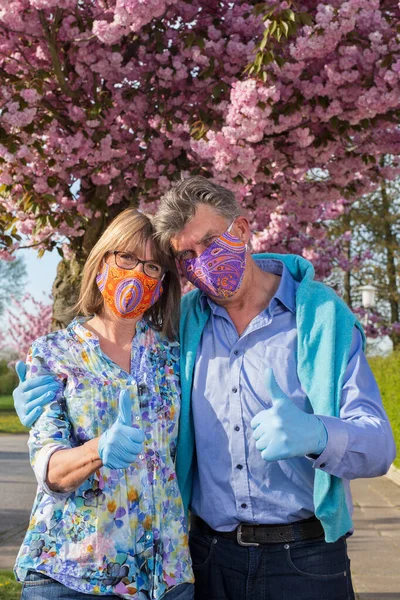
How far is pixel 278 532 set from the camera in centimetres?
273

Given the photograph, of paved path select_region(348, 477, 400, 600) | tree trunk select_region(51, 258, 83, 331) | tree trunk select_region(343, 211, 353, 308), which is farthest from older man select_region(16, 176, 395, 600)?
tree trunk select_region(343, 211, 353, 308)

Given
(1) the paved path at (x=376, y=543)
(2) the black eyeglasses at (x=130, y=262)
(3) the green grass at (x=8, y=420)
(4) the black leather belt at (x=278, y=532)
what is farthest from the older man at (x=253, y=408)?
(3) the green grass at (x=8, y=420)

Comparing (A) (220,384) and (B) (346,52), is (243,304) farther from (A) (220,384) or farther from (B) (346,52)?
(B) (346,52)

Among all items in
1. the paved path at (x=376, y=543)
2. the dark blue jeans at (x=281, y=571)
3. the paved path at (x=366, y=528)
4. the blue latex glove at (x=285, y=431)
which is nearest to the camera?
the blue latex glove at (x=285, y=431)

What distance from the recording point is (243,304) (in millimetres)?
3021

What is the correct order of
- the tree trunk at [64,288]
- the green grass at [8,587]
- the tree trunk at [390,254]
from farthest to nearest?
the tree trunk at [390,254], the tree trunk at [64,288], the green grass at [8,587]

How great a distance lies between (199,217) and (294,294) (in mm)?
433

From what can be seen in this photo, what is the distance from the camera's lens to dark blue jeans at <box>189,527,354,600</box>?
2.73 meters

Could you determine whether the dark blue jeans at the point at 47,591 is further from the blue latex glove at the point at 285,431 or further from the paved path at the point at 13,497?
the paved path at the point at 13,497

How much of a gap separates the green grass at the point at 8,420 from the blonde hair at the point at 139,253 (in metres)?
20.7

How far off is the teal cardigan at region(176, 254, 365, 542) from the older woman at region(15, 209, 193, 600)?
0.20 feet

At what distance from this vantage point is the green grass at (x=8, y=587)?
222 inches

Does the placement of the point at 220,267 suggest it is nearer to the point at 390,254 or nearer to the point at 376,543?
the point at 376,543

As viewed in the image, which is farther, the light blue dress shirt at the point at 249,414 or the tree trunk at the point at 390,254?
the tree trunk at the point at 390,254
